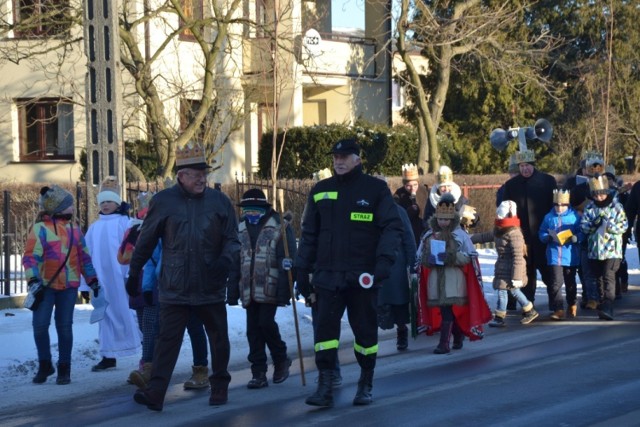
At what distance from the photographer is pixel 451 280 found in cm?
1131

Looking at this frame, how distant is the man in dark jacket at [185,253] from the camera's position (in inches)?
337

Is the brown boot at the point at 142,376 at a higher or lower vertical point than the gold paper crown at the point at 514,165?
lower

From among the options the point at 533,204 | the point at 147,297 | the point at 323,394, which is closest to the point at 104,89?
the point at 147,297

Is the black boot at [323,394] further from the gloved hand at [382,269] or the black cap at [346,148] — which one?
the black cap at [346,148]

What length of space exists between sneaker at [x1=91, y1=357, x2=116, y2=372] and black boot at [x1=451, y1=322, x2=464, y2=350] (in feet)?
11.1

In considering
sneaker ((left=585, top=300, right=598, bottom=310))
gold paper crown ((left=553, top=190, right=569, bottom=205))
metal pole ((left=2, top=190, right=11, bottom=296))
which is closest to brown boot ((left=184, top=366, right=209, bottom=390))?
metal pole ((left=2, top=190, right=11, bottom=296))

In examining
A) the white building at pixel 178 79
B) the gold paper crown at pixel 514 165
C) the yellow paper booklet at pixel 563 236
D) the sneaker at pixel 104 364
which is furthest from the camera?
the white building at pixel 178 79

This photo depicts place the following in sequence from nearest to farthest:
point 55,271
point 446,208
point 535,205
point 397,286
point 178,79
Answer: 1. point 55,271
2. point 397,286
3. point 446,208
4. point 535,205
5. point 178,79

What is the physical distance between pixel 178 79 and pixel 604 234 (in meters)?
14.3

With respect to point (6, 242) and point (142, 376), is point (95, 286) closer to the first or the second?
point (142, 376)

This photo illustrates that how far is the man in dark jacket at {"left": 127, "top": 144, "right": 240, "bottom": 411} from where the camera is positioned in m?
8.56

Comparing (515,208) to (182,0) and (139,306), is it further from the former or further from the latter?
(182,0)

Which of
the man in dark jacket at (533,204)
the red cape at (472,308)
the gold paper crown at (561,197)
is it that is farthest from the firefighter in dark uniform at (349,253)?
the man in dark jacket at (533,204)

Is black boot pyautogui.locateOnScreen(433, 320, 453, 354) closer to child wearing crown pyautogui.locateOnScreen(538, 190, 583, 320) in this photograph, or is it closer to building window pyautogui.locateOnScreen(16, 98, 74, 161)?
child wearing crown pyautogui.locateOnScreen(538, 190, 583, 320)
